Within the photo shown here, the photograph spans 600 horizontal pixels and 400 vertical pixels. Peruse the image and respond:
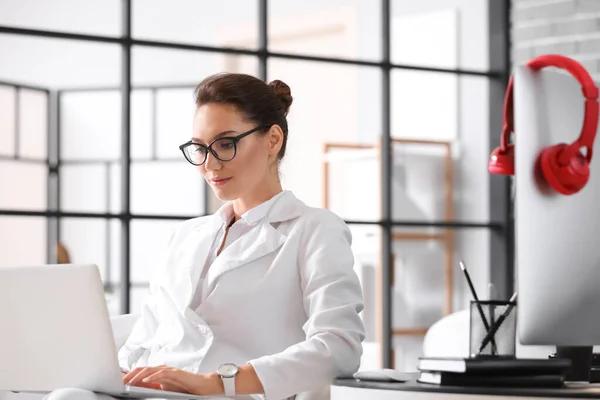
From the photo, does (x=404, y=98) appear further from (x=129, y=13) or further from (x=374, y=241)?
(x=129, y=13)

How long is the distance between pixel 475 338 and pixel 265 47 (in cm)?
225

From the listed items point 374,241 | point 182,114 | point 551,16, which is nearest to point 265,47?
point 551,16

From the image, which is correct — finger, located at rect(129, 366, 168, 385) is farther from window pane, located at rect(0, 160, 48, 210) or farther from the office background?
window pane, located at rect(0, 160, 48, 210)

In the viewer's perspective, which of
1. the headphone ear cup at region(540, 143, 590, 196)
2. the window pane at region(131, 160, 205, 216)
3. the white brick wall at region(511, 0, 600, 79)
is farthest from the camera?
the window pane at region(131, 160, 205, 216)

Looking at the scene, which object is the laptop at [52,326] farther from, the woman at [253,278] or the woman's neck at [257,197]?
the woman's neck at [257,197]

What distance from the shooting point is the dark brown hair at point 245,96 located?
212 centimetres

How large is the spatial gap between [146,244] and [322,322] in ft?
18.4

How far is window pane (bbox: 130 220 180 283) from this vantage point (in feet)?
24.2

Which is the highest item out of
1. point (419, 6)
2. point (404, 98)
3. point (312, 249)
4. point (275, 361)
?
point (419, 6)

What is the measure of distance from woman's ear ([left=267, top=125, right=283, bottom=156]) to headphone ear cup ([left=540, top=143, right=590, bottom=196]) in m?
0.84

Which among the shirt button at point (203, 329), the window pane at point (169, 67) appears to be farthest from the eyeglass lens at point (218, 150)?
A: the window pane at point (169, 67)

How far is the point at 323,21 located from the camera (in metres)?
6.02

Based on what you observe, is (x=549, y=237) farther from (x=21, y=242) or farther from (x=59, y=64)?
(x=21, y=242)

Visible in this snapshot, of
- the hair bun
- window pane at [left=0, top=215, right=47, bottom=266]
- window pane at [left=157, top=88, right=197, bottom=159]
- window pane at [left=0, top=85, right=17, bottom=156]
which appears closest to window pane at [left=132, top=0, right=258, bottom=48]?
window pane at [left=157, top=88, right=197, bottom=159]
